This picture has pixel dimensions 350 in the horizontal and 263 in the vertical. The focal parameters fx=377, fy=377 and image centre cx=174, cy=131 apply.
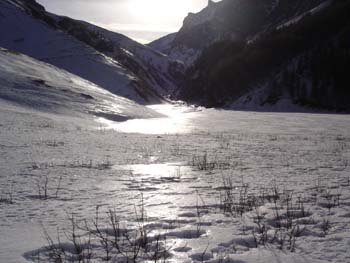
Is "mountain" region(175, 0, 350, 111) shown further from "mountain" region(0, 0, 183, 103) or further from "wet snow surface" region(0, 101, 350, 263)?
"wet snow surface" region(0, 101, 350, 263)

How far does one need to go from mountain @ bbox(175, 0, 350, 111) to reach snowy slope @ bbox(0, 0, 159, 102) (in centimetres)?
2870

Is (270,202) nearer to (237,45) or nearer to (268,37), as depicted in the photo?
(268,37)

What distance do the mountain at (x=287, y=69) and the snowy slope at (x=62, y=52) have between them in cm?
2870

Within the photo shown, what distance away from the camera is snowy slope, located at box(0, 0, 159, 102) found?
92688 millimetres

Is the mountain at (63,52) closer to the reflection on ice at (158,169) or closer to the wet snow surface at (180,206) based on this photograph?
the reflection on ice at (158,169)

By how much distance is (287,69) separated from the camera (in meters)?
103

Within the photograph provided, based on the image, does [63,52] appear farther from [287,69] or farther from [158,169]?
[158,169]

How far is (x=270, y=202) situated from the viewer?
766cm

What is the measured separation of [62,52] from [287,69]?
61371mm

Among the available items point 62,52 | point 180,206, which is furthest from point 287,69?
point 180,206

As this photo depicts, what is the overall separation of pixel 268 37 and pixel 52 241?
435ft

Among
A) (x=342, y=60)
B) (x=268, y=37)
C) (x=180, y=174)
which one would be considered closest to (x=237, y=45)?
(x=268, y=37)

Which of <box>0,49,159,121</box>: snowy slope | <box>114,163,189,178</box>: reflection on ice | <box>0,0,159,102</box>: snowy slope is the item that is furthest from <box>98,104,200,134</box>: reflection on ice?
<box>0,0,159,102</box>: snowy slope

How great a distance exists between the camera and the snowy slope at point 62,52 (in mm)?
92688
